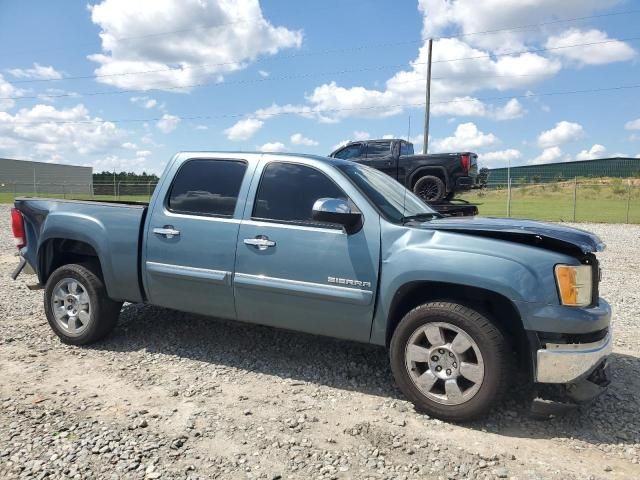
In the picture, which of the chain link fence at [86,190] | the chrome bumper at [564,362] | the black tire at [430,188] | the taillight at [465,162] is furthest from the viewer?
the chain link fence at [86,190]

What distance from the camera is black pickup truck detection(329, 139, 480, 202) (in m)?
12.6

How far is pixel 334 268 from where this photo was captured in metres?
3.79

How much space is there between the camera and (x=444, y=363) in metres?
3.49

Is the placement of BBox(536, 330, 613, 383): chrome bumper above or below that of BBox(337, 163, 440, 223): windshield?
below

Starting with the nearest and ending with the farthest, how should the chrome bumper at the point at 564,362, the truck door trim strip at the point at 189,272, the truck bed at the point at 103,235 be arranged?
the chrome bumper at the point at 564,362, the truck door trim strip at the point at 189,272, the truck bed at the point at 103,235

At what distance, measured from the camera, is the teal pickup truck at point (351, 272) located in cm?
329

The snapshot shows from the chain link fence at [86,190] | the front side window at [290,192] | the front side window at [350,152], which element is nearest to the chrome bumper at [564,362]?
the front side window at [290,192]

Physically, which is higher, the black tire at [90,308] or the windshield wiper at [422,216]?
the windshield wiper at [422,216]

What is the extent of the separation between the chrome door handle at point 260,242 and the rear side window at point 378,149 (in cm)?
1004

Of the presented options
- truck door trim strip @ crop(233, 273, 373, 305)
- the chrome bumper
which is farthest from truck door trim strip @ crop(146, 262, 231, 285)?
the chrome bumper

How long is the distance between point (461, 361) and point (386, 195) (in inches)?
58.2

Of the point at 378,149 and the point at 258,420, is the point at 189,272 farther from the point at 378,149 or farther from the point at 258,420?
the point at 378,149

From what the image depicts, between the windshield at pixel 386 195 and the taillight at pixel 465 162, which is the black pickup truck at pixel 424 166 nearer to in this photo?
the taillight at pixel 465 162

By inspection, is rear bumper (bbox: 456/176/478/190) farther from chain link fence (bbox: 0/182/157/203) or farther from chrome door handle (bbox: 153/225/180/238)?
chain link fence (bbox: 0/182/157/203)
